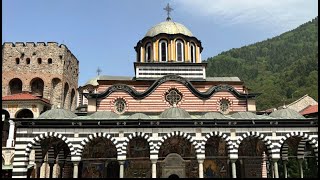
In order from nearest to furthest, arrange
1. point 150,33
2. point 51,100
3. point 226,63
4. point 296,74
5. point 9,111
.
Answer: point 150,33, point 9,111, point 51,100, point 296,74, point 226,63

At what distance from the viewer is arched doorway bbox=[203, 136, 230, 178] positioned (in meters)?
21.7

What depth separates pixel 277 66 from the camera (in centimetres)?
10156

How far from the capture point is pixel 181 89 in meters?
23.7

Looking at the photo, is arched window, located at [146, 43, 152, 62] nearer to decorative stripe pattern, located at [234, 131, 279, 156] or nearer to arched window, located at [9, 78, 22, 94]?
decorative stripe pattern, located at [234, 131, 279, 156]

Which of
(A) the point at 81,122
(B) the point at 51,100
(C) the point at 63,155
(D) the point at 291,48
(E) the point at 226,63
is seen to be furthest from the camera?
(D) the point at 291,48

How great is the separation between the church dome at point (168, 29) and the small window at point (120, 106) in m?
7.15

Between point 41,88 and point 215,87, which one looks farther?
point 41,88

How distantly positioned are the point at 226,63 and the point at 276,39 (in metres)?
46.2

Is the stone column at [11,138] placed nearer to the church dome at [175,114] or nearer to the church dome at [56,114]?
the church dome at [56,114]

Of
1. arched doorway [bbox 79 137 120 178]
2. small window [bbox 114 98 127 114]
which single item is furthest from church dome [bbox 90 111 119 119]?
arched doorway [bbox 79 137 120 178]

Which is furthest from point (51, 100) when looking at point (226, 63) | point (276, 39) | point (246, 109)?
point (276, 39)

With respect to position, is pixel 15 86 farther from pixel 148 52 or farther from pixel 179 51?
pixel 179 51

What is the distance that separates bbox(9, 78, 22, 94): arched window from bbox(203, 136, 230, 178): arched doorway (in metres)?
26.1

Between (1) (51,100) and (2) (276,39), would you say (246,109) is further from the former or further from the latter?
(2) (276,39)
